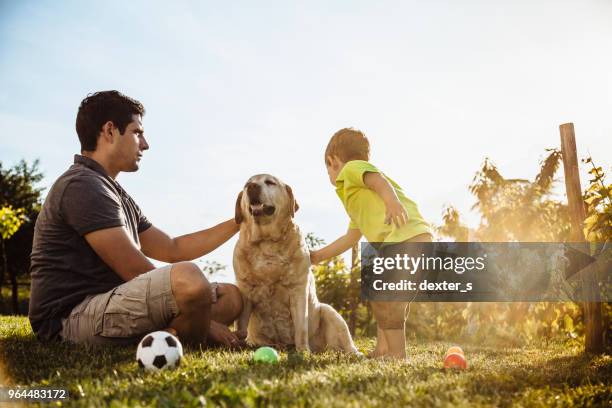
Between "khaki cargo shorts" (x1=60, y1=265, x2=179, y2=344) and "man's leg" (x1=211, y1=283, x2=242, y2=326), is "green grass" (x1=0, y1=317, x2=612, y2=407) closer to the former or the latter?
"khaki cargo shorts" (x1=60, y1=265, x2=179, y2=344)

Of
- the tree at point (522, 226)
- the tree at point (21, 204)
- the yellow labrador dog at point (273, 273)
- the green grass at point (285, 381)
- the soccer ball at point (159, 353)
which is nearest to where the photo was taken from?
the green grass at point (285, 381)

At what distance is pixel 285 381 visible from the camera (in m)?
2.62

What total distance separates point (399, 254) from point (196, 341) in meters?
1.89

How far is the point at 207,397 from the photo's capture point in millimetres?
2227

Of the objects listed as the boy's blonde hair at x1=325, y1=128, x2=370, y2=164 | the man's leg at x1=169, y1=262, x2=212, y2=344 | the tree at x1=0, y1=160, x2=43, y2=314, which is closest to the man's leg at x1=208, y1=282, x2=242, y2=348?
the man's leg at x1=169, y1=262, x2=212, y2=344

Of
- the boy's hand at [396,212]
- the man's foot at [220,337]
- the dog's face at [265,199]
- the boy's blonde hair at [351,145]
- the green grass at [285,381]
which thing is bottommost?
the green grass at [285,381]

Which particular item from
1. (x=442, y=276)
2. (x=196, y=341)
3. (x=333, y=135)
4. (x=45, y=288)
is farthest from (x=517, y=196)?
(x=45, y=288)

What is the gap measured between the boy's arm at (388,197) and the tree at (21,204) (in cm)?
2468

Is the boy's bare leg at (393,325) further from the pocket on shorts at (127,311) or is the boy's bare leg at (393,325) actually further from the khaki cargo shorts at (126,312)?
the pocket on shorts at (127,311)

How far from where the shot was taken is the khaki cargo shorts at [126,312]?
11.2 ft

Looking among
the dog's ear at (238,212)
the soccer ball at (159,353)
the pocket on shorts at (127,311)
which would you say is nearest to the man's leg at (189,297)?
the pocket on shorts at (127,311)

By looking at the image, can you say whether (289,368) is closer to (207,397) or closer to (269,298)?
(207,397)

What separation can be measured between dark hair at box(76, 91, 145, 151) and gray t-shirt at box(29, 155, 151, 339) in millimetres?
469

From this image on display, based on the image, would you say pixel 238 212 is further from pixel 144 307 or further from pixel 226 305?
pixel 144 307
